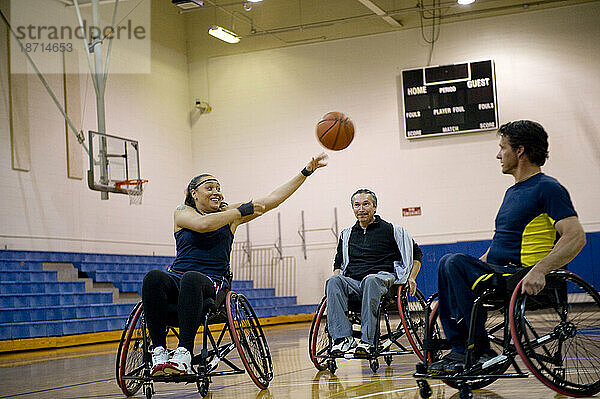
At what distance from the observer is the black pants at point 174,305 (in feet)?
9.86

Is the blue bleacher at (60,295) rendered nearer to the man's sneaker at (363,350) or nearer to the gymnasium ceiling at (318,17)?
the gymnasium ceiling at (318,17)

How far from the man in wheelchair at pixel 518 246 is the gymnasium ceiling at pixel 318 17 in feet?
27.5

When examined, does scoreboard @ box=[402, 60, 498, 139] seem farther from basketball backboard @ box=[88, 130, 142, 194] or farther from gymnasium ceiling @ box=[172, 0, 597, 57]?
basketball backboard @ box=[88, 130, 142, 194]

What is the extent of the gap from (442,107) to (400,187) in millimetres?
1371

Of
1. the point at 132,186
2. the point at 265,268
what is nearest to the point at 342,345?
the point at 132,186

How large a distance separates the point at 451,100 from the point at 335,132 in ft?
22.4

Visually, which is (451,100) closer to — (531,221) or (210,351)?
(210,351)

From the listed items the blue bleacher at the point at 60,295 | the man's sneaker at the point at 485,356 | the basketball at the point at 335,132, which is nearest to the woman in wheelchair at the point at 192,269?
the basketball at the point at 335,132

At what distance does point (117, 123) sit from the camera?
11.1 metres

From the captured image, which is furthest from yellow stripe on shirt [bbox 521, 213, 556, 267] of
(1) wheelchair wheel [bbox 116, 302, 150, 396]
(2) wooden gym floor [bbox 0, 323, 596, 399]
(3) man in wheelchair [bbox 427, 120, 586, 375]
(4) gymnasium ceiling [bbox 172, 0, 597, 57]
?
(4) gymnasium ceiling [bbox 172, 0, 597, 57]

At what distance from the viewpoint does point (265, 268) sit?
12.2 metres

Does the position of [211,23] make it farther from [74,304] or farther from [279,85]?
[74,304]

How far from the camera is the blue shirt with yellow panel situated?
102 inches

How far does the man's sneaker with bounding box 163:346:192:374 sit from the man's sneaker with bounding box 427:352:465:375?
3.09 feet
